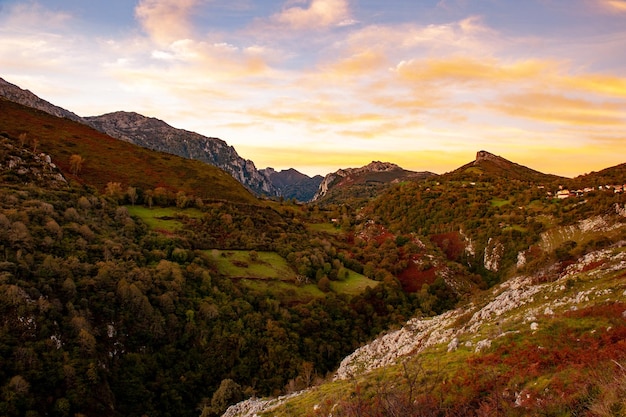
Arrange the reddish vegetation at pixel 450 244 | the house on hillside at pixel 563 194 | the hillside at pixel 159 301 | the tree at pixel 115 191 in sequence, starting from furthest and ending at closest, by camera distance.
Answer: the reddish vegetation at pixel 450 244 → the house on hillside at pixel 563 194 → the tree at pixel 115 191 → the hillside at pixel 159 301

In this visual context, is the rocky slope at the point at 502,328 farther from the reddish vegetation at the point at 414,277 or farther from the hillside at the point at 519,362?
the reddish vegetation at the point at 414,277

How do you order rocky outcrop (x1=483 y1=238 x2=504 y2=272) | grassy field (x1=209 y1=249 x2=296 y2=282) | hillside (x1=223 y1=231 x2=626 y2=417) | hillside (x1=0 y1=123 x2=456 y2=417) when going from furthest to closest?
rocky outcrop (x1=483 y1=238 x2=504 y2=272) < grassy field (x1=209 y1=249 x2=296 y2=282) < hillside (x1=0 y1=123 x2=456 y2=417) < hillside (x1=223 y1=231 x2=626 y2=417)

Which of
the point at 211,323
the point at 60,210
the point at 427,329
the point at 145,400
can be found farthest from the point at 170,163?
the point at 427,329

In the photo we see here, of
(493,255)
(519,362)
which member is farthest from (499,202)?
(519,362)

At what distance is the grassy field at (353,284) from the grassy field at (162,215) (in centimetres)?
3271

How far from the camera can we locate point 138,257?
4997 cm

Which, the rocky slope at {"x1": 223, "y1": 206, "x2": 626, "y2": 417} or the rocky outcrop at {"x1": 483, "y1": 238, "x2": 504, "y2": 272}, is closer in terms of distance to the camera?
the rocky slope at {"x1": 223, "y1": 206, "x2": 626, "y2": 417}

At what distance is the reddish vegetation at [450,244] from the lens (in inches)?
3329

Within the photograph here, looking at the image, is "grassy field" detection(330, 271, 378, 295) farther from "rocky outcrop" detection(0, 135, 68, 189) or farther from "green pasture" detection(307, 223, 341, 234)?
"rocky outcrop" detection(0, 135, 68, 189)

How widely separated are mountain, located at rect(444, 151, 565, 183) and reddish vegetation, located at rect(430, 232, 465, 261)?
43808 mm

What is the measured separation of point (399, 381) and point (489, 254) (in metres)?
65.1

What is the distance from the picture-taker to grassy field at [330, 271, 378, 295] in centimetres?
6606

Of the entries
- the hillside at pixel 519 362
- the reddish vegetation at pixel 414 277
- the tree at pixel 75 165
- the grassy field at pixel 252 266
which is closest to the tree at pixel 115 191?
the tree at pixel 75 165

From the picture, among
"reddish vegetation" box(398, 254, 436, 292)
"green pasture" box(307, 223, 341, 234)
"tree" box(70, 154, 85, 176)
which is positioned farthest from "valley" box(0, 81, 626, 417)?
"green pasture" box(307, 223, 341, 234)
